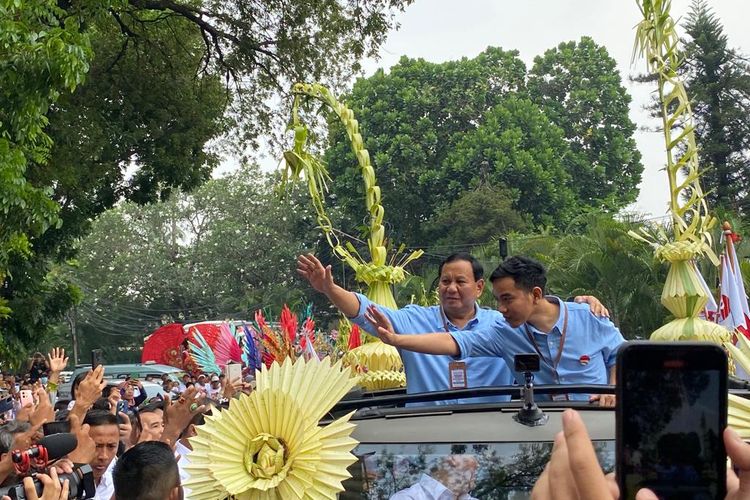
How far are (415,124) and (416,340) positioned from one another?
3805cm

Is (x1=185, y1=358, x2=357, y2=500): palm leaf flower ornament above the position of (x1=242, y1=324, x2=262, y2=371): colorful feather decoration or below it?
below

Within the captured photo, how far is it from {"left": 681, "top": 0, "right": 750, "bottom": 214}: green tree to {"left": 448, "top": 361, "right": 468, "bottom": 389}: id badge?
1170 inches

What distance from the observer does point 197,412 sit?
478 cm

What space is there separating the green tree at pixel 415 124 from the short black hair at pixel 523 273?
3443 cm

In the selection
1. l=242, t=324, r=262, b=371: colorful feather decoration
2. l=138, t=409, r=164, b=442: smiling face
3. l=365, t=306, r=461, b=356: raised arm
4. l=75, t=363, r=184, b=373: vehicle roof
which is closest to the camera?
l=365, t=306, r=461, b=356: raised arm

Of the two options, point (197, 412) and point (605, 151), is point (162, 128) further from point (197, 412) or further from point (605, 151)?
point (605, 151)

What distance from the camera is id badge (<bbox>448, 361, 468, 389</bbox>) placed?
4.41m

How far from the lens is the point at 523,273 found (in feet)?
13.9

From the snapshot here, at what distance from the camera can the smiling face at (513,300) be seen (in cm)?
424

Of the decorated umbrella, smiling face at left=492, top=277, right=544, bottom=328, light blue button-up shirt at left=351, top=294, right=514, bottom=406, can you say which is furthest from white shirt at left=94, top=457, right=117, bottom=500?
the decorated umbrella

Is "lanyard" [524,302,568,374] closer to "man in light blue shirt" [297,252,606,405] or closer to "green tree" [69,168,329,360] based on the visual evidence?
"man in light blue shirt" [297,252,606,405]

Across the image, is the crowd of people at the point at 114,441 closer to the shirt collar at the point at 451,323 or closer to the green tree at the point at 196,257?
the shirt collar at the point at 451,323

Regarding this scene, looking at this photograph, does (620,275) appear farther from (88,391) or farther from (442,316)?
(88,391)

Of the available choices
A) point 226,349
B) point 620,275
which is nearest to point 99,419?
point 226,349
